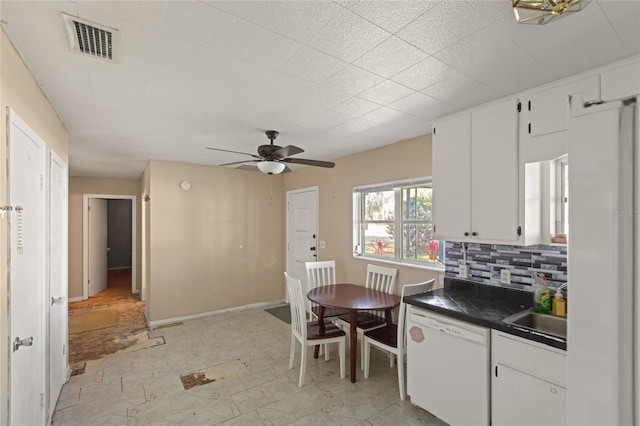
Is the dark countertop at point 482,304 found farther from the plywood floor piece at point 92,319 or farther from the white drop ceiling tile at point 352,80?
the plywood floor piece at point 92,319

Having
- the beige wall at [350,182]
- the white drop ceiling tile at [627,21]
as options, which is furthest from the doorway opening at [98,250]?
the white drop ceiling tile at [627,21]

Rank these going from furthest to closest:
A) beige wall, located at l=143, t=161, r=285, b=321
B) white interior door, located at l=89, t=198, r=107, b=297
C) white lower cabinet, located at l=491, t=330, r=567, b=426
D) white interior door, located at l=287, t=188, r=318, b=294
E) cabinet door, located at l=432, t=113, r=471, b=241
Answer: white interior door, located at l=89, t=198, r=107, b=297, white interior door, located at l=287, t=188, r=318, b=294, beige wall, located at l=143, t=161, r=285, b=321, cabinet door, located at l=432, t=113, r=471, b=241, white lower cabinet, located at l=491, t=330, r=567, b=426

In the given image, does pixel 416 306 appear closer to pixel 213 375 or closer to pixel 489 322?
pixel 489 322

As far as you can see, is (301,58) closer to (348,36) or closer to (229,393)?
(348,36)

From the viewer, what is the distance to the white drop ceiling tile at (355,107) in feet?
7.68

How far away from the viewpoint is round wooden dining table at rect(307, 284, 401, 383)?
2.84m

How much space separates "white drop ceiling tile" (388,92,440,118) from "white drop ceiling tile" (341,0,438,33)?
2.84 ft

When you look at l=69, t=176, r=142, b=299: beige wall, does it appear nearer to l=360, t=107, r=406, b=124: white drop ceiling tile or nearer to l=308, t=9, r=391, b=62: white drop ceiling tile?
l=360, t=107, r=406, b=124: white drop ceiling tile

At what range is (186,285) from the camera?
470 cm

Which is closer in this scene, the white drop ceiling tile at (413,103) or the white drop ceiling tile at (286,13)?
the white drop ceiling tile at (286,13)

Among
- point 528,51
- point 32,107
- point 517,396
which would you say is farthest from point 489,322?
point 32,107

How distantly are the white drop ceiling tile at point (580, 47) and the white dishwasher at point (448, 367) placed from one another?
5.48ft

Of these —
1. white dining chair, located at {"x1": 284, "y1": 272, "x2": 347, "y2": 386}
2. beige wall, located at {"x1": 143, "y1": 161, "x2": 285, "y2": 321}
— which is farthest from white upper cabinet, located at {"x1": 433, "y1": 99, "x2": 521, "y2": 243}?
beige wall, located at {"x1": 143, "y1": 161, "x2": 285, "y2": 321}

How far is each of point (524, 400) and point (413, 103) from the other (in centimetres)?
209
